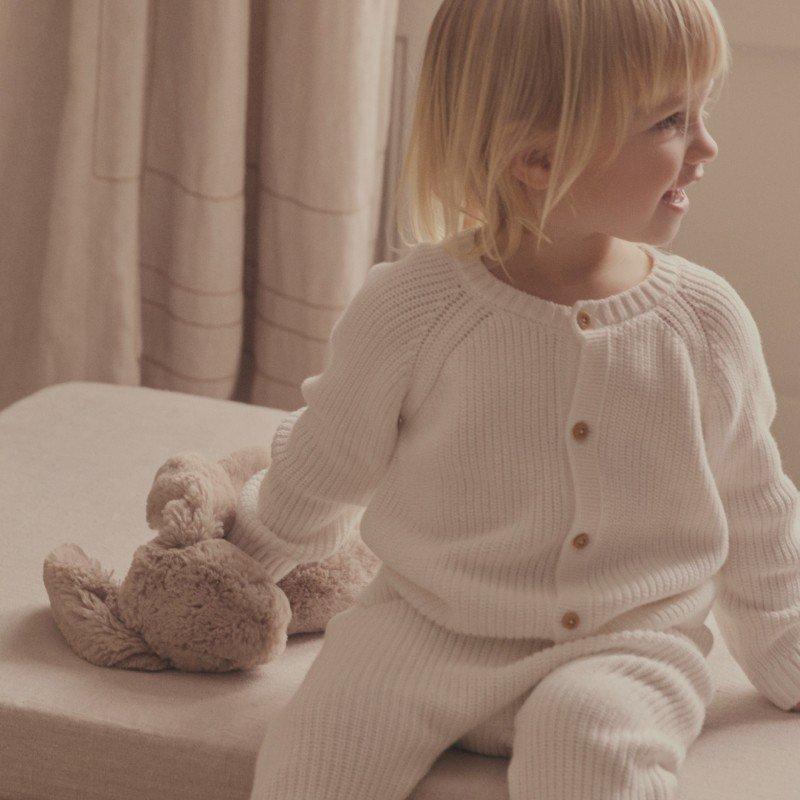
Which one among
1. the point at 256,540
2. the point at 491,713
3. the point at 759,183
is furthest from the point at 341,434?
the point at 759,183

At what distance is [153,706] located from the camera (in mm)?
1047

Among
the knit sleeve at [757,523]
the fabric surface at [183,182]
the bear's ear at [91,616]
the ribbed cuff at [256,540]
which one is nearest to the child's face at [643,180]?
the knit sleeve at [757,523]

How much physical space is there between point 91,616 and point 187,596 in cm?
10

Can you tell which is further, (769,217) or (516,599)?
(769,217)

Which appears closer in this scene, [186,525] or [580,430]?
[580,430]

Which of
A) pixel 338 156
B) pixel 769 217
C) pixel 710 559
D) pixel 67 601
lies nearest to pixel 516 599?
pixel 710 559

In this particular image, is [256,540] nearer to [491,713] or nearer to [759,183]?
[491,713]

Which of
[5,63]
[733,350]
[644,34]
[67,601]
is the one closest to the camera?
[644,34]

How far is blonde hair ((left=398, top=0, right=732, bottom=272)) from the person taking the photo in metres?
0.90

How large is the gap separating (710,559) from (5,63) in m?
1.34

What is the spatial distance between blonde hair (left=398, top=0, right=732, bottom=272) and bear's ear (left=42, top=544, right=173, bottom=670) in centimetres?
46

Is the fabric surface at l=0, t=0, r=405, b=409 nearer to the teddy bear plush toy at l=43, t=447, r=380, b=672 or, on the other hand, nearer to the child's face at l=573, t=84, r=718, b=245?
the teddy bear plush toy at l=43, t=447, r=380, b=672

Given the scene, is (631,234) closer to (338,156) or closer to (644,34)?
(644,34)

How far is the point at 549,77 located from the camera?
3.01ft
